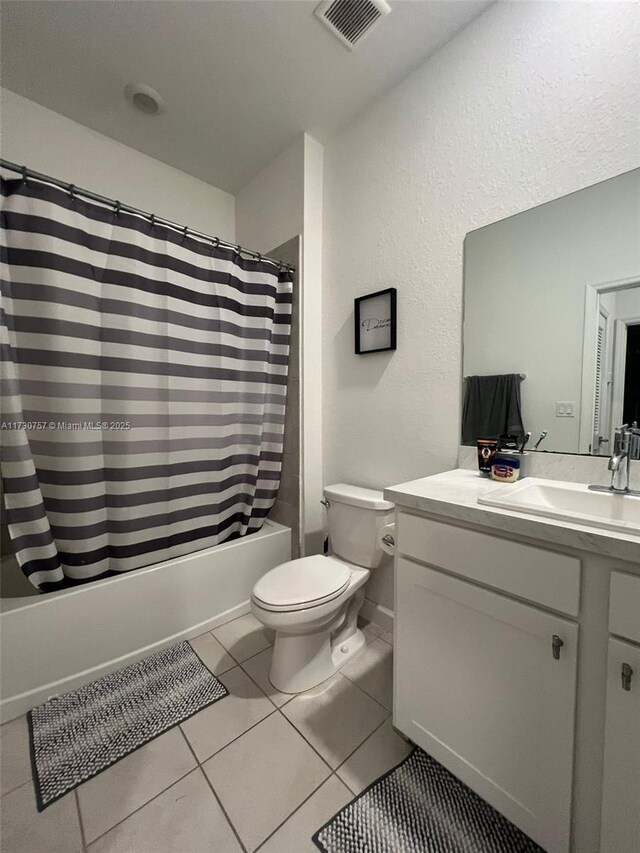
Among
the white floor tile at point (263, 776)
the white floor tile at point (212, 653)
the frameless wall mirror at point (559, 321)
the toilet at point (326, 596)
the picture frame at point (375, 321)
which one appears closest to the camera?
the white floor tile at point (263, 776)

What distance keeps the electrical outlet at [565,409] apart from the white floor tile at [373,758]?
1.19 m

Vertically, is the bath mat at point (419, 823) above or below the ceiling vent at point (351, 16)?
below

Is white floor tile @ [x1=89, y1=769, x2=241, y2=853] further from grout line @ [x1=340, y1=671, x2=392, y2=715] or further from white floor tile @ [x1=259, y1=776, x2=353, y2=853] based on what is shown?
grout line @ [x1=340, y1=671, x2=392, y2=715]

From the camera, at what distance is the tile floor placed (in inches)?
33.1

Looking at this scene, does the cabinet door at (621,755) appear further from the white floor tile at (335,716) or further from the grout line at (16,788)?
the grout line at (16,788)

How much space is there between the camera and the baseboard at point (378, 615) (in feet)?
5.24

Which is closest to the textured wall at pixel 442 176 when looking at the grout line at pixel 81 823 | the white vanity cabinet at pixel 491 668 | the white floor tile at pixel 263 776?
the white vanity cabinet at pixel 491 668

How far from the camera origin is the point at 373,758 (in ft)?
3.37

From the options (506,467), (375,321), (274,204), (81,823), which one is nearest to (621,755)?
(506,467)

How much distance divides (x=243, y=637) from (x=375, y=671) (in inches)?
24.5

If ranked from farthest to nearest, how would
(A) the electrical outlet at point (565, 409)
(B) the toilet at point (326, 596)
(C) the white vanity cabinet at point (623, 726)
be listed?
1. (B) the toilet at point (326, 596)
2. (A) the electrical outlet at point (565, 409)
3. (C) the white vanity cabinet at point (623, 726)

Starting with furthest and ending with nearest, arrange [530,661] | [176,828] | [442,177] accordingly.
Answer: [442,177] < [176,828] < [530,661]

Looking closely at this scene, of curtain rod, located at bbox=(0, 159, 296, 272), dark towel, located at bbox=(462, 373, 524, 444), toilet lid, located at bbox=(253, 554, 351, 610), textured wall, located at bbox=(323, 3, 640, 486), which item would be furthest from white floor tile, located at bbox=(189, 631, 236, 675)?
curtain rod, located at bbox=(0, 159, 296, 272)

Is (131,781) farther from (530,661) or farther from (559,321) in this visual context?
(559,321)
